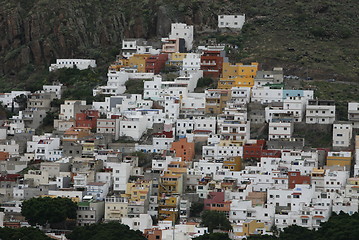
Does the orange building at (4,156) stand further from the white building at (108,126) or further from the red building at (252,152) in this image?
the red building at (252,152)

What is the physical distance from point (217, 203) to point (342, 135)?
13351mm

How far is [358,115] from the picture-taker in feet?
300

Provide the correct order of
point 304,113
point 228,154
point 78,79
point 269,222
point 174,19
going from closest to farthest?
point 269,222 → point 228,154 → point 304,113 → point 78,79 → point 174,19

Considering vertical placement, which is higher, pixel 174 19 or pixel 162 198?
pixel 174 19

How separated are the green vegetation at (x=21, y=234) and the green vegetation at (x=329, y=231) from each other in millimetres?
11290

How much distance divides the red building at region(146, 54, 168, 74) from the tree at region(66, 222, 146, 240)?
2723cm

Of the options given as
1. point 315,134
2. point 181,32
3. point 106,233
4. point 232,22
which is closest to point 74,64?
point 181,32

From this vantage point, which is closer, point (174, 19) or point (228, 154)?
point (228, 154)

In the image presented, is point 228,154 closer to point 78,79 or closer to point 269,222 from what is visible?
point 269,222

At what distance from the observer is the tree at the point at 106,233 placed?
7425 centimetres

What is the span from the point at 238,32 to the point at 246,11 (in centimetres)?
414

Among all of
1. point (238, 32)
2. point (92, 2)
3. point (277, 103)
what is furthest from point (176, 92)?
point (92, 2)

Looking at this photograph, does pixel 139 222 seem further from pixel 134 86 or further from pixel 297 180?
pixel 134 86

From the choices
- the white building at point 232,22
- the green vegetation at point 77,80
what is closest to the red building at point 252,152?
the green vegetation at point 77,80
